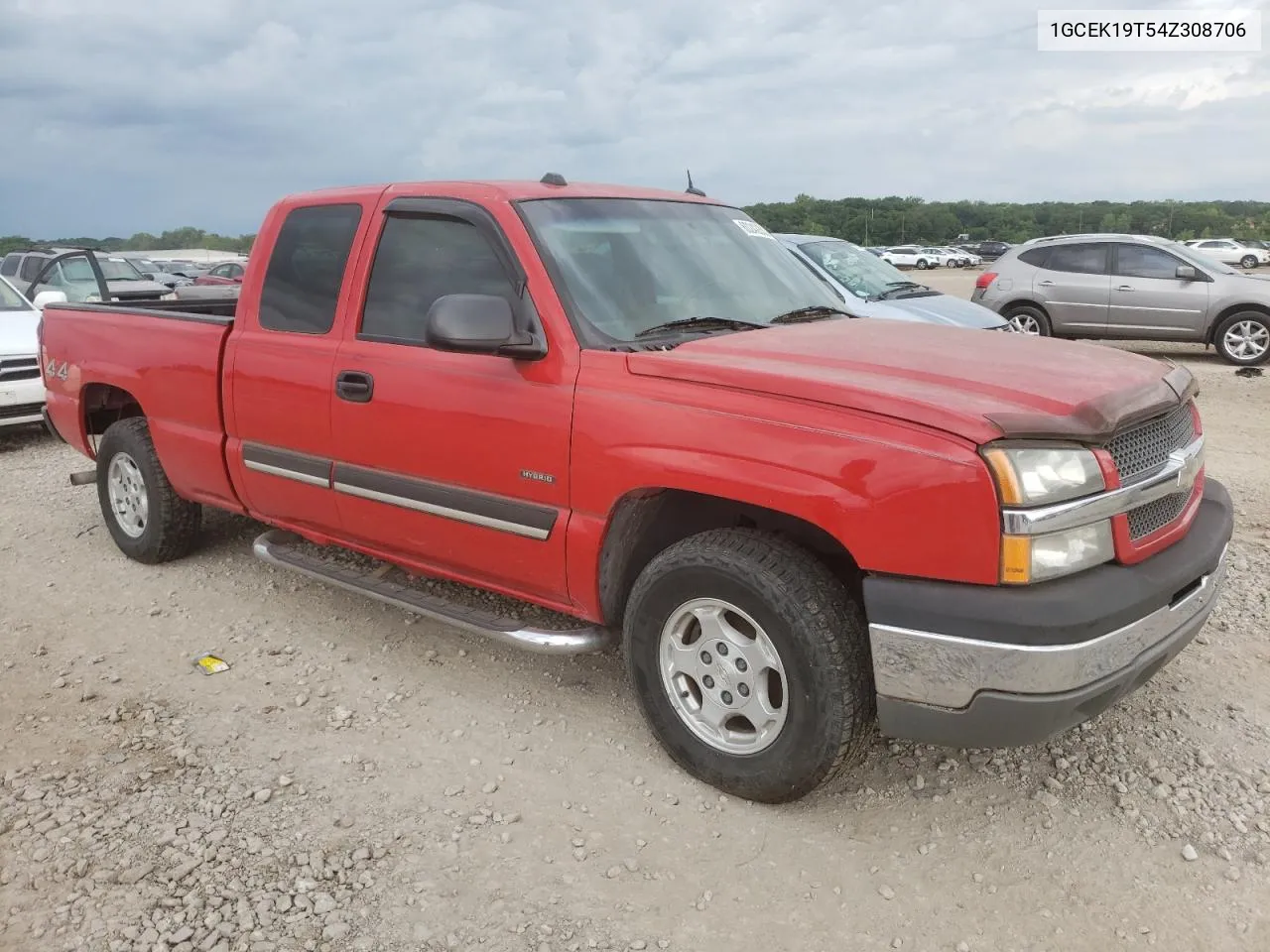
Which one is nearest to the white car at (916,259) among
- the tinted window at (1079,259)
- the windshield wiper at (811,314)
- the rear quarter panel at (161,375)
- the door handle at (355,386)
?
the tinted window at (1079,259)

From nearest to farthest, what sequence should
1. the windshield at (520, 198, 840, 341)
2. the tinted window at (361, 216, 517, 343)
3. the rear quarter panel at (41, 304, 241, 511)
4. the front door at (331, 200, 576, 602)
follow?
the front door at (331, 200, 576, 602), the windshield at (520, 198, 840, 341), the tinted window at (361, 216, 517, 343), the rear quarter panel at (41, 304, 241, 511)

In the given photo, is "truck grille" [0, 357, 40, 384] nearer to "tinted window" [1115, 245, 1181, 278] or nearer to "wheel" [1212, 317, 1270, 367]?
"tinted window" [1115, 245, 1181, 278]

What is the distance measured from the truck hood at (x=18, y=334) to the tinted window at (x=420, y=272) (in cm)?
604

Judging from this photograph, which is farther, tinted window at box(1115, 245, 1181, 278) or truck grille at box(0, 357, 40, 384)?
tinted window at box(1115, 245, 1181, 278)

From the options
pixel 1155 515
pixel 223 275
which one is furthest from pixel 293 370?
pixel 223 275

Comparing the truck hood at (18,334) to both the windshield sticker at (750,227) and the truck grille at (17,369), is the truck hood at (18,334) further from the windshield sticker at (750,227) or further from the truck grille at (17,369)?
the windshield sticker at (750,227)

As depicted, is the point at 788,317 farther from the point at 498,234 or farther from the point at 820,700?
the point at 820,700

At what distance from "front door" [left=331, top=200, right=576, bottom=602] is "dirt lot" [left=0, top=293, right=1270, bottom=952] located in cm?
62

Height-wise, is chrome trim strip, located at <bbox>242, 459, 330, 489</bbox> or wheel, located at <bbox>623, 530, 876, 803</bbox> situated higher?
chrome trim strip, located at <bbox>242, 459, 330, 489</bbox>

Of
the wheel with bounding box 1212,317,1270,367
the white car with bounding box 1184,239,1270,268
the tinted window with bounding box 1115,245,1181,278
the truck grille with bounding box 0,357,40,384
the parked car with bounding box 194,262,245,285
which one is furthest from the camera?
the white car with bounding box 1184,239,1270,268

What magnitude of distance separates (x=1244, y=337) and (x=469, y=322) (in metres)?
12.0

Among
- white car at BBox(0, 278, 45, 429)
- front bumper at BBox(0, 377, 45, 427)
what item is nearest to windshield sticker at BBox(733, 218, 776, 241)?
white car at BBox(0, 278, 45, 429)

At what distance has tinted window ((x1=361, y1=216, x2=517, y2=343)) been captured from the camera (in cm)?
360

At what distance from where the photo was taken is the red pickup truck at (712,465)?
2535 millimetres
